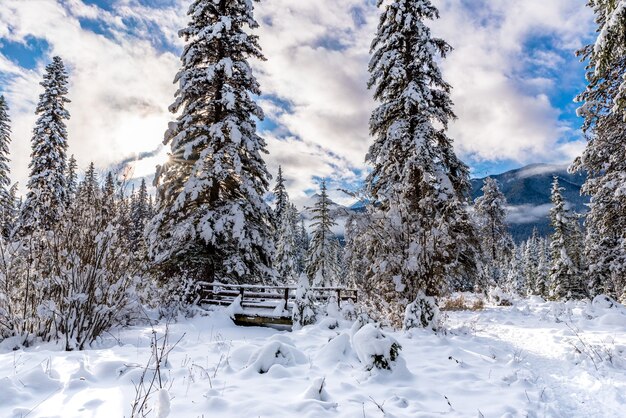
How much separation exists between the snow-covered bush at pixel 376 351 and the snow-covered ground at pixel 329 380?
56mm

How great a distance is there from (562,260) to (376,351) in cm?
3211

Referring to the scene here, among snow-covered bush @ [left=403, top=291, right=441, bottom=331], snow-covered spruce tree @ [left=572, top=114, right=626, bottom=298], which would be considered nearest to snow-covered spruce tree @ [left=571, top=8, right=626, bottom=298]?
snow-covered spruce tree @ [left=572, top=114, right=626, bottom=298]

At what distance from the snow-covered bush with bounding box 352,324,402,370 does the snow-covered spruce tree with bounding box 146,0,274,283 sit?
8954 millimetres

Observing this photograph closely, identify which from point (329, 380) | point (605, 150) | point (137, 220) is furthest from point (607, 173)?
point (137, 220)

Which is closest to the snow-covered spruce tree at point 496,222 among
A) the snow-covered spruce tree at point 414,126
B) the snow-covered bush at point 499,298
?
the snow-covered bush at point 499,298

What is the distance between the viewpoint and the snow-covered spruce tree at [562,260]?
29250mm

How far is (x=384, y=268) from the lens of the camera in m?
9.42


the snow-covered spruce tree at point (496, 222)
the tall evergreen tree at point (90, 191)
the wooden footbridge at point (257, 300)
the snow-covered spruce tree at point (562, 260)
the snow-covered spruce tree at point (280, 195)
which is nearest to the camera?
the tall evergreen tree at point (90, 191)

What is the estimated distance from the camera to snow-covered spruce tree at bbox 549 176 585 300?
96.0ft

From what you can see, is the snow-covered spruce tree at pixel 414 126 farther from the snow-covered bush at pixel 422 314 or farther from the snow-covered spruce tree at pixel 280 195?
the snow-covered spruce tree at pixel 280 195

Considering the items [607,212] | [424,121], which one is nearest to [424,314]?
[424,121]

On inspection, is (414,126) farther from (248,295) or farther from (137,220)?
(137,220)

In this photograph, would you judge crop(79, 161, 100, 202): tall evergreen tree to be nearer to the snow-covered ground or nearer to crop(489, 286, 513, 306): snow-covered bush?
the snow-covered ground

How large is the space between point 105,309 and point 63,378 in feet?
8.95
